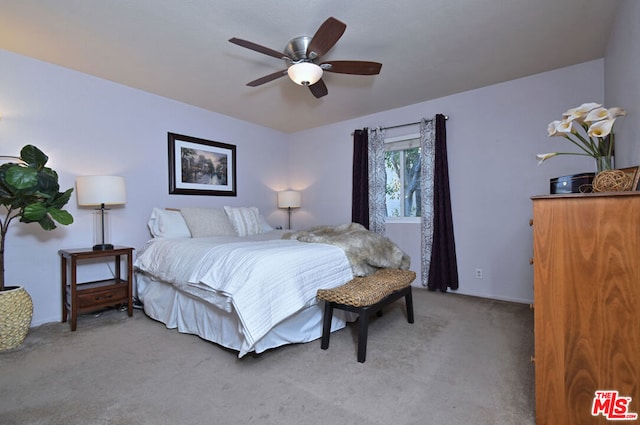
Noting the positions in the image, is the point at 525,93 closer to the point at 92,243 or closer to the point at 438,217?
the point at 438,217

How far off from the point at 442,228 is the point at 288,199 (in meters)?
2.35

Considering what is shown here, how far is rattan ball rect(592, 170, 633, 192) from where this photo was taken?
1.29m

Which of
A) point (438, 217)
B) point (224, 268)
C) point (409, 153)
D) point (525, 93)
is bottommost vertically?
point (224, 268)

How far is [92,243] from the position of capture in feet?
9.96

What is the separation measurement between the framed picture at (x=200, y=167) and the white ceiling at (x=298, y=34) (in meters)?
0.67

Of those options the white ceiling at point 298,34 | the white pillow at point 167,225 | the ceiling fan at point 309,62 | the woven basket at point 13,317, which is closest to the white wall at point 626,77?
the white ceiling at point 298,34

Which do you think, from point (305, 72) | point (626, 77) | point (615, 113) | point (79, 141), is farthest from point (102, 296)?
point (626, 77)

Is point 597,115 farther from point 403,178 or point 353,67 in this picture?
point 403,178

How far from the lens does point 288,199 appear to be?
4.81 metres

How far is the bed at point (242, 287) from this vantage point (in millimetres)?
1913

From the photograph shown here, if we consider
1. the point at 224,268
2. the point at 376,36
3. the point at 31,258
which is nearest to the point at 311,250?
the point at 224,268

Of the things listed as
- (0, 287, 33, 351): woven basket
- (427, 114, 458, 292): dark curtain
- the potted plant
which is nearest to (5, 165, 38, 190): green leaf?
the potted plant

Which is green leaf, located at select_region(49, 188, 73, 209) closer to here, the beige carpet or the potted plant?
the potted plant

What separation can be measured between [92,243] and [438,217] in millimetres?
3840
